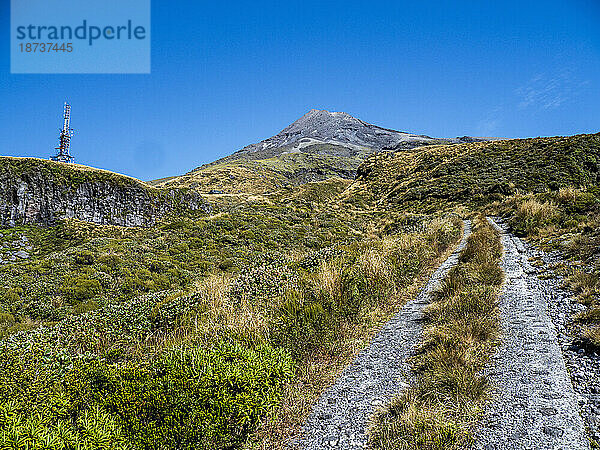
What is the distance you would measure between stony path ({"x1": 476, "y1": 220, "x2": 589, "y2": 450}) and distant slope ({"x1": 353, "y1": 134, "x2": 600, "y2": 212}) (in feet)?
80.2

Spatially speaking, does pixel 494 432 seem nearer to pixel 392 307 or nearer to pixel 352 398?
pixel 352 398

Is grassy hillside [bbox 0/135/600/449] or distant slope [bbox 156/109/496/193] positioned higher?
distant slope [bbox 156/109/496/193]

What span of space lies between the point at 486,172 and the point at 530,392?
116 ft

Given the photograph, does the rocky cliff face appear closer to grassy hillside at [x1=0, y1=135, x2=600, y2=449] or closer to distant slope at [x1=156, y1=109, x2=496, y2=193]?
grassy hillside at [x1=0, y1=135, x2=600, y2=449]

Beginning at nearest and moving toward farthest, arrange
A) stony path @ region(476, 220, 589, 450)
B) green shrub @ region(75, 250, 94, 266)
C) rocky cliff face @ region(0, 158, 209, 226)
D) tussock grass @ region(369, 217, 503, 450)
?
stony path @ region(476, 220, 589, 450)
tussock grass @ region(369, 217, 503, 450)
green shrub @ region(75, 250, 94, 266)
rocky cliff face @ region(0, 158, 209, 226)

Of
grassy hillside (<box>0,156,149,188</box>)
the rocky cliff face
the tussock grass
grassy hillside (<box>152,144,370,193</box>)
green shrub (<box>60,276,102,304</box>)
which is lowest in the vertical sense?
green shrub (<box>60,276,102,304</box>)

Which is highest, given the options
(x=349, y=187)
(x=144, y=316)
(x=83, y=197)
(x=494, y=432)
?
(x=349, y=187)

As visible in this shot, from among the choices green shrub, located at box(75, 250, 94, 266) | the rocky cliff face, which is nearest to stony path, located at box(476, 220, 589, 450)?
green shrub, located at box(75, 250, 94, 266)

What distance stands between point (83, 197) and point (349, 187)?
33.6 metres

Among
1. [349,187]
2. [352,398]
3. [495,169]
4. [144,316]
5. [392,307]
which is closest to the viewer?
[352,398]

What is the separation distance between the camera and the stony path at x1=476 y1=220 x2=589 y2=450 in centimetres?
267

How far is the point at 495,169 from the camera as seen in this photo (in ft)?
109

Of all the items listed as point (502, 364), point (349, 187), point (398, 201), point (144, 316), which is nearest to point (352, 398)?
point (502, 364)

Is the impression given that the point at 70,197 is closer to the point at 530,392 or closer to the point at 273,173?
the point at 530,392
